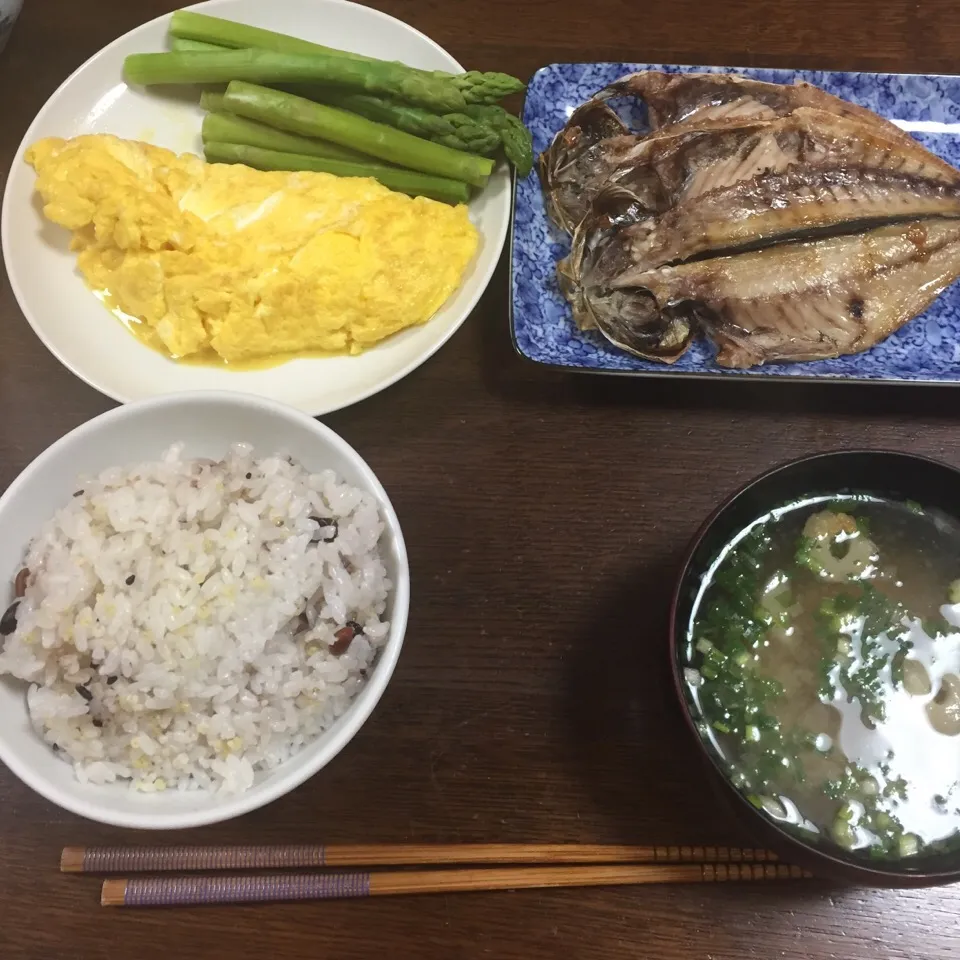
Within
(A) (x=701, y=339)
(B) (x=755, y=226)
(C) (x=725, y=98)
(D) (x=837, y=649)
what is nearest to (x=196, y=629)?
(D) (x=837, y=649)

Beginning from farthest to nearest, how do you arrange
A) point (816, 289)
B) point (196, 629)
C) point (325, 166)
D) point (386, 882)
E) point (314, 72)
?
point (325, 166), point (314, 72), point (816, 289), point (386, 882), point (196, 629)

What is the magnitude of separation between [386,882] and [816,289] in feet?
5.22

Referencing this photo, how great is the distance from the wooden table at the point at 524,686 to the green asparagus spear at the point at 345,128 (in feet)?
1.09

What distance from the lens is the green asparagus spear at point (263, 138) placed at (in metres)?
2.09

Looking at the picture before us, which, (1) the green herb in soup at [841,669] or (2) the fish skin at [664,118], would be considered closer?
(1) the green herb in soup at [841,669]

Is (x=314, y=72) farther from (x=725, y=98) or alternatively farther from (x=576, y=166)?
(x=725, y=98)

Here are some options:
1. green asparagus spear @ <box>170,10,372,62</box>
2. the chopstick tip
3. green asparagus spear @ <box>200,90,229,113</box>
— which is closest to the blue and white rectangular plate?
green asparagus spear @ <box>170,10,372,62</box>

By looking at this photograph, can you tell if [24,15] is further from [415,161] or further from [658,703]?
[658,703]

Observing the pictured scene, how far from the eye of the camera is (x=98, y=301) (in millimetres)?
1997

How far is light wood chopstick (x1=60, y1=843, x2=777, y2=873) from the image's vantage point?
1.52 metres

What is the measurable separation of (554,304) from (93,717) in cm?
131

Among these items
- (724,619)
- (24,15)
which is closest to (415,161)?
(24,15)

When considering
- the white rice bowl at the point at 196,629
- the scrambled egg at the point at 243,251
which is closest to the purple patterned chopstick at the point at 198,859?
the white rice bowl at the point at 196,629

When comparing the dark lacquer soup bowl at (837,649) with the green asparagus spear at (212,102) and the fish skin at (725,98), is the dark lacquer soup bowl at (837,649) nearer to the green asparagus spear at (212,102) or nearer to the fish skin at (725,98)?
the fish skin at (725,98)
